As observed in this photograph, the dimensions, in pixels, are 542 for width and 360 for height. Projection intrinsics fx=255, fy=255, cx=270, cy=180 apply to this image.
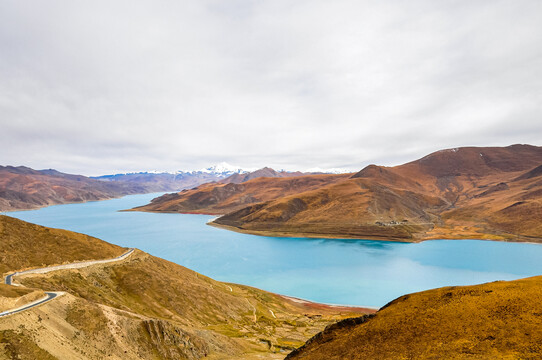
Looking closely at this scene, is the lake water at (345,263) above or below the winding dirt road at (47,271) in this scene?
below

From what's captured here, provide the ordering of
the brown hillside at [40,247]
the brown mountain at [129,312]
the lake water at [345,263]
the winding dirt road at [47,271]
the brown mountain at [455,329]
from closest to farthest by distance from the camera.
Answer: the brown mountain at [455,329] → the brown mountain at [129,312] → the winding dirt road at [47,271] → the brown hillside at [40,247] → the lake water at [345,263]

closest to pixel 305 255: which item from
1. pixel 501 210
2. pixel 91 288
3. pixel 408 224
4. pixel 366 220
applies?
pixel 366 220

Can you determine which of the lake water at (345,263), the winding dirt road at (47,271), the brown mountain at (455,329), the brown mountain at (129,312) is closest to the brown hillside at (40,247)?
the brown mountain at (129,312)

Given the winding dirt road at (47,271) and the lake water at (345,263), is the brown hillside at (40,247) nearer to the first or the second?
the winding dirt road at (47,271)

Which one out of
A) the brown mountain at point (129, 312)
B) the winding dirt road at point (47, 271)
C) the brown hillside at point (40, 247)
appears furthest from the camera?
the brown hillside at point (40, 247)

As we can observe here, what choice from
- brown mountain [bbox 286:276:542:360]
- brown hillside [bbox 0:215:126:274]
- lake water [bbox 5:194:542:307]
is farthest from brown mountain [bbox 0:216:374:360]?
brown mountain [bbox 286:276:542:360]

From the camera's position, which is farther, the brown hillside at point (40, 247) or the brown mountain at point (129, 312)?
the brown hillside at point (40, 247)

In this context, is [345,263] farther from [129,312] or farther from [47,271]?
[47,271]
